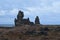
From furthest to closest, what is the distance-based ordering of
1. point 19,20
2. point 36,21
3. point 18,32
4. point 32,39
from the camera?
1. point 36,21
2. point 19,20
3. point 18,32
4. point 32,39

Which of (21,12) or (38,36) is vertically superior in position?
(21,12)

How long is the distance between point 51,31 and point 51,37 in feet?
9.54

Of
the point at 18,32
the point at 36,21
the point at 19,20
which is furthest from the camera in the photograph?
the point at 36,21

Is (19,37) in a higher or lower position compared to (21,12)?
lower

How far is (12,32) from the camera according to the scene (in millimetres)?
43000

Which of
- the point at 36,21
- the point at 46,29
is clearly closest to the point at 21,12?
the point at 36,21

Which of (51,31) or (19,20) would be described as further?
(19,20)

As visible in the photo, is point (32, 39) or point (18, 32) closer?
point (32, 39)

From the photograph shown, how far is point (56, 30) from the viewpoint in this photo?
43812mm

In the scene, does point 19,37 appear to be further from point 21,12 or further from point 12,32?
point 21,12

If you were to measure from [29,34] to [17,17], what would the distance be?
864 inches

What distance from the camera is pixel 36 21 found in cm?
6775

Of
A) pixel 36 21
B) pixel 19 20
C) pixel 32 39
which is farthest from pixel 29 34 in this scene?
pixel 36 21

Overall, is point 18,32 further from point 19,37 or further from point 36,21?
point 36,21
